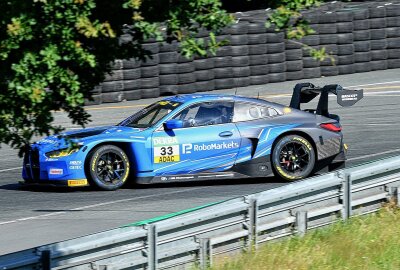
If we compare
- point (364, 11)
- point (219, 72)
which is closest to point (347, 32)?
point (364, 11)

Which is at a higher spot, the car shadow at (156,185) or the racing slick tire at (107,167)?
the racing slick tire at (107,167)

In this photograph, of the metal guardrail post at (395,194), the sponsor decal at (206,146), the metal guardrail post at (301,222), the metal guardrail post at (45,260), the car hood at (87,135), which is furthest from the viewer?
the sponsor decal at (206,146)

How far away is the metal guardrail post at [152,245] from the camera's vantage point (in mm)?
8359

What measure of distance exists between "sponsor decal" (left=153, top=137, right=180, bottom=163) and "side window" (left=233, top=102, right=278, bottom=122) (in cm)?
99

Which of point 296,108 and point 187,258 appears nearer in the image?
point 187,258

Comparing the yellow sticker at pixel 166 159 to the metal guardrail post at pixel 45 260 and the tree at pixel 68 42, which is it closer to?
the metal guardrail post at pixel 45 260

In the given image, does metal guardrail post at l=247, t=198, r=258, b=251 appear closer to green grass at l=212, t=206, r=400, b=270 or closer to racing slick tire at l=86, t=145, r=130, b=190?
green grass at l=212, t=206, r=400, b=270

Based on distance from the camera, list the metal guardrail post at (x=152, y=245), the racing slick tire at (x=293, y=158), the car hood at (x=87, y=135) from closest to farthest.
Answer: the metal guardrail post at (x=152, y=245), the car hood at (x=87, y=135), the racing slick tire at (x=293, y=158)

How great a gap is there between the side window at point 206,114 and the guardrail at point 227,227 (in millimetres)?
3157

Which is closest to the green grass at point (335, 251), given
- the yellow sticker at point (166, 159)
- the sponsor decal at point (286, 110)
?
the yellow sticker at point (166, 159)

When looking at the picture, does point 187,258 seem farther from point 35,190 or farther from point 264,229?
point 35,190

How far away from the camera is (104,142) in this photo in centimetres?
1342

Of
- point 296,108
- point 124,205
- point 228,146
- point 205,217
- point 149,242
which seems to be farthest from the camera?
point 296,108

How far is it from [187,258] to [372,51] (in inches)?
725
